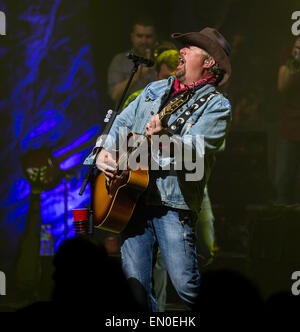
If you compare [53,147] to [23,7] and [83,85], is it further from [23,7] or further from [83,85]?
A: [23,7]

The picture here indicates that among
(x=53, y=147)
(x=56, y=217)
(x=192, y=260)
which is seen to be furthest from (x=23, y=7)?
(x=192, y=260)

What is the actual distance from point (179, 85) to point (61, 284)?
1527mm

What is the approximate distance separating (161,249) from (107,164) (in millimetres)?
639

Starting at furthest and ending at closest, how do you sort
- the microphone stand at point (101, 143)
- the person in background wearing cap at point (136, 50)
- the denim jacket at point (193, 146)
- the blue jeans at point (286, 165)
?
the person in background wearing cap at point (136, 50), the blue jeans at point (286, 165), the microphone stand at point (101, 143), the denim jacket at point (193, 146)

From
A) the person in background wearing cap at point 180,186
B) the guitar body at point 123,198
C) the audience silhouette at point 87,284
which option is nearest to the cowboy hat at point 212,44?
the person in background wearing cap at point 180,186

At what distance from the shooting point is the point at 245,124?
537cm

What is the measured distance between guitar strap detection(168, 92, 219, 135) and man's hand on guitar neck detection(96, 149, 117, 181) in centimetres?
44

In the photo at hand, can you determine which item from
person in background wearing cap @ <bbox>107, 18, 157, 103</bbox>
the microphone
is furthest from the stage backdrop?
the microphone

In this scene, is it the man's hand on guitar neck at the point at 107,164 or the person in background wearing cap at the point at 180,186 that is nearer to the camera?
the person in background wearing cap at the point at 180,186

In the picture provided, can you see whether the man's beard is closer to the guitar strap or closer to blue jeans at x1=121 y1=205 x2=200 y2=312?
the guitar strap

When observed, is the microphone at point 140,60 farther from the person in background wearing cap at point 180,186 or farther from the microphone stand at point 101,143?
the person in background wearing cap at point 180,186

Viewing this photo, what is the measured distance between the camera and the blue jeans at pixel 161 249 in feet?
10.4

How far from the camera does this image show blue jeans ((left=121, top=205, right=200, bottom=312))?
3182 millimetres

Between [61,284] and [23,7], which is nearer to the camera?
[61,284]
